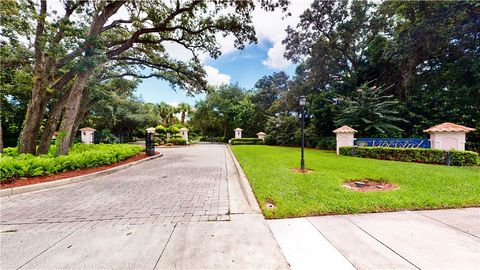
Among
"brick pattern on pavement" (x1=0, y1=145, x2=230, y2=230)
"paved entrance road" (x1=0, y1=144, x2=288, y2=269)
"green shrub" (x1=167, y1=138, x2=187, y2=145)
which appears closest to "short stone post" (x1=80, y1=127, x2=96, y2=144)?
"green shrub" (x1=167, y1=138, x2=187, y2=145)

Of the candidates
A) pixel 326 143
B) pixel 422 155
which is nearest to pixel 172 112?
pixel 326 143

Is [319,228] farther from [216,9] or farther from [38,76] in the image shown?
[38,76]

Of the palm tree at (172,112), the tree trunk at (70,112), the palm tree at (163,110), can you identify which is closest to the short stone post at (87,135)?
the tree trunk at (70,112)

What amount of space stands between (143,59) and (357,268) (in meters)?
13.9

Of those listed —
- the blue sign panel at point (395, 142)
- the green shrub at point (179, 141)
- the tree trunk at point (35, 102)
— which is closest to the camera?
the tree trunk at point (35, 102)

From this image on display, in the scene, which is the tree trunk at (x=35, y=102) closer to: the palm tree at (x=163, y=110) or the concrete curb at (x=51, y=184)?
the concrete curb at (x=51, y=184)

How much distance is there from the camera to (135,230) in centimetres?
297

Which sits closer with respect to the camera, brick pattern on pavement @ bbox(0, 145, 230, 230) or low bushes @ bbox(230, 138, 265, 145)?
brick pattern on pavement @ bbox(0, 145, 230, 230)

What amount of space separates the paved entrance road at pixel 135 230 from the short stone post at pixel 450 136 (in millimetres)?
10608

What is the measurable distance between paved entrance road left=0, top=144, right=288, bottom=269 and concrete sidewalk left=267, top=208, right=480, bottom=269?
13.3 inches

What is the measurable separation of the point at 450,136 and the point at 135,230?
42.9 feet

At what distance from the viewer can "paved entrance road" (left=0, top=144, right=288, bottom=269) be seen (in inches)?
88.9

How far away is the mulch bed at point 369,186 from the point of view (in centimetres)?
480

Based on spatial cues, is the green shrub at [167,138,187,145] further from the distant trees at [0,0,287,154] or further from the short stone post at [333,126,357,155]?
the short stone post at [333,126,357,155]
